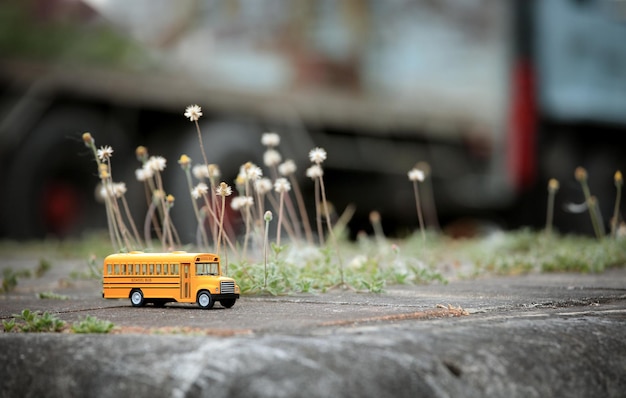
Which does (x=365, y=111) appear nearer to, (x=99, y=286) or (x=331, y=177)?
(x=331, y=177)

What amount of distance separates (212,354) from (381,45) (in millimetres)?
6773

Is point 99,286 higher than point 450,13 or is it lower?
lower

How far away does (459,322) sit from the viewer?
7.09 ft

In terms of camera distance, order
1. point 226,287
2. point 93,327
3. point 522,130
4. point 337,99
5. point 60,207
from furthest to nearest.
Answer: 1. point 522,130
2. point 337,99
3. point 60,207
4. point 226,287
5. point 93,327

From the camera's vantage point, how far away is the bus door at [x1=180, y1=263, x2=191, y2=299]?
2490 mm

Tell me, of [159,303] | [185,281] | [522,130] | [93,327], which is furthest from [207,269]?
[522,130]

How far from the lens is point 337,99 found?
7480 millimetres

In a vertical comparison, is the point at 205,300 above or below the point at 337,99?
below

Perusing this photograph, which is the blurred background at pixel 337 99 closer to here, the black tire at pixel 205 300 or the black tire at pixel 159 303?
the black tire at pixel 159 303

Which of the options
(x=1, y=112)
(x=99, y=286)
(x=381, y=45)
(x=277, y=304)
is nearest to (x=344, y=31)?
(x=381, y=45)

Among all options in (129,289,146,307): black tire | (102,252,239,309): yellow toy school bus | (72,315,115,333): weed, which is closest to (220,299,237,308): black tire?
(102,252,239,309): yellow toy school bus

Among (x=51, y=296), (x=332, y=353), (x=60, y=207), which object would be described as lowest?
(x=332, y=353)

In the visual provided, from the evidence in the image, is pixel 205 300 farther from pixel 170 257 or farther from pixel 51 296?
pixel 51 296

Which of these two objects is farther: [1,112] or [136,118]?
[136,118]
